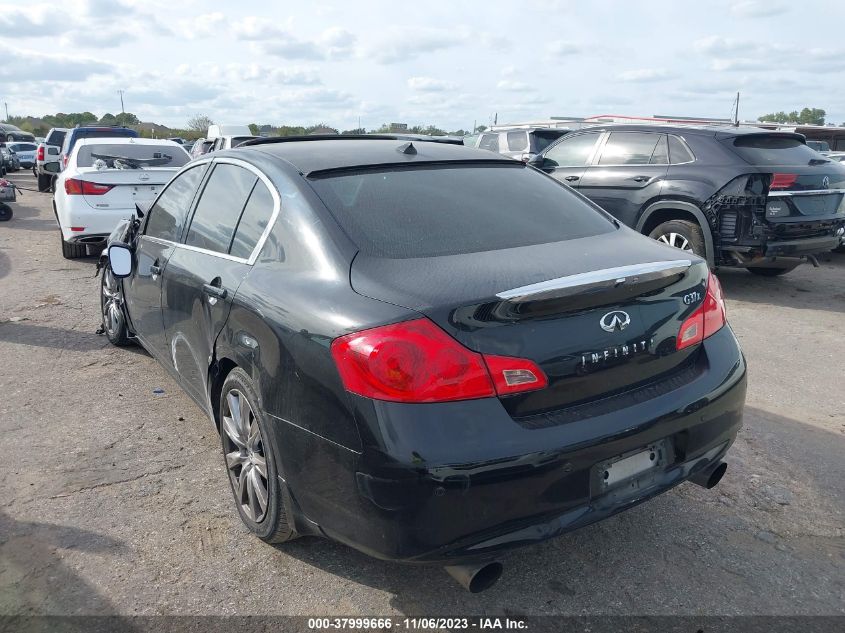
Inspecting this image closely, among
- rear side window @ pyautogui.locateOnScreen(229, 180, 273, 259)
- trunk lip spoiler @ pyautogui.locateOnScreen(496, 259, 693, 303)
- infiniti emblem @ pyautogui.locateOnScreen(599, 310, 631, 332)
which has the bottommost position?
infiniti emblem @ pyautogui.locateOnScreen(599, 310, 631, 332)

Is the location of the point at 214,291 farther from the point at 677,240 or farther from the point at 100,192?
the point at 100,192

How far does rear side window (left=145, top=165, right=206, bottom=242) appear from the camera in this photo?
4.03 meters

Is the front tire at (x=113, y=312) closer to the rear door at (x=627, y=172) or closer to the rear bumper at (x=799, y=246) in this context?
the rear door at (x=627, y=172)

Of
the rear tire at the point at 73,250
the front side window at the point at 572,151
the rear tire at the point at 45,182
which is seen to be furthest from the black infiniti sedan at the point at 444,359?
the rear tire at the point at 45,182

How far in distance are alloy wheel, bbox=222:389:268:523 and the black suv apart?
566cm

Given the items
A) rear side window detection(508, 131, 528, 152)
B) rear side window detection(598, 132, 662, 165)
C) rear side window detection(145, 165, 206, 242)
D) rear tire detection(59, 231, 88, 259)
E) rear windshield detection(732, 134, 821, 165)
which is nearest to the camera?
rear side window detection(145, 165, 206, 242)

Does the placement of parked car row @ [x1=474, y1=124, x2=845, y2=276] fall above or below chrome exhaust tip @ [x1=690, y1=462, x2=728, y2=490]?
above

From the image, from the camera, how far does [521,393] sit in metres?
2.30

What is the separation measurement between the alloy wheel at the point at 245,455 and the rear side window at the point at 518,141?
1176cm

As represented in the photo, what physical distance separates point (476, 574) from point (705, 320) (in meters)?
1.36

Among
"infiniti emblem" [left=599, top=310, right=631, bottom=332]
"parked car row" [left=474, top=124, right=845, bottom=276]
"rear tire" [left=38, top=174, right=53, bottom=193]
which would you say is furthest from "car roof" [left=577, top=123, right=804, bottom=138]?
"rear tire" [left=38, top=174, right=53, bottom=193]

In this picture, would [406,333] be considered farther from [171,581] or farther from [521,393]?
[171,581]

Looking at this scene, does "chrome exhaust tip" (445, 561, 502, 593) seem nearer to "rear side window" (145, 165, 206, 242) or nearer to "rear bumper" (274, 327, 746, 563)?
"rear bumper" (274, 327, 746, 563)

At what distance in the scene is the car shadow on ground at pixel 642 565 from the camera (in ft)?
8.77
